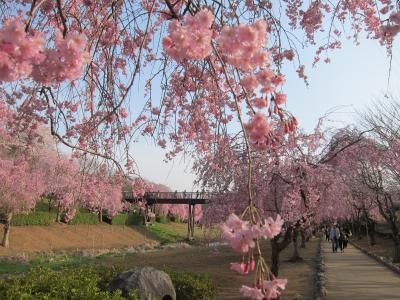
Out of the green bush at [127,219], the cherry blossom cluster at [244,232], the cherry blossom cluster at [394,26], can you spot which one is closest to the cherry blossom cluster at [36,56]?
the cherry blossom cluster at [244,232]

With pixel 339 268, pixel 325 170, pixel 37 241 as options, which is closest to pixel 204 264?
pixel 339 268

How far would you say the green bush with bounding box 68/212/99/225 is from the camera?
35.0m

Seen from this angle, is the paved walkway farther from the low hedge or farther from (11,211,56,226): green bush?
the low hedge

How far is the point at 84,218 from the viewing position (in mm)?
36406

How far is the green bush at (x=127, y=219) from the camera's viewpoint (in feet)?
134

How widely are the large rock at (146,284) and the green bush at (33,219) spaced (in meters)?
22.9

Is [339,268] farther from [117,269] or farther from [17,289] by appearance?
[17,289]

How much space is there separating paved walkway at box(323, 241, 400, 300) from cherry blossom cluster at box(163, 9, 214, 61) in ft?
27.8

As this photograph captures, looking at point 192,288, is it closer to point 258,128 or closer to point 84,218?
point 258,128

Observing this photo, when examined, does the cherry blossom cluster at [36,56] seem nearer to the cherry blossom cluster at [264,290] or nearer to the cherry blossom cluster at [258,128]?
the cherry blossom cluster at [258,128]

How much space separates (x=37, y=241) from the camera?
87.7ft

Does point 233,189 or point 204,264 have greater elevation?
point 233,189

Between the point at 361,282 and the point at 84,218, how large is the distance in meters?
29.0

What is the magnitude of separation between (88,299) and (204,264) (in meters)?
11.9
